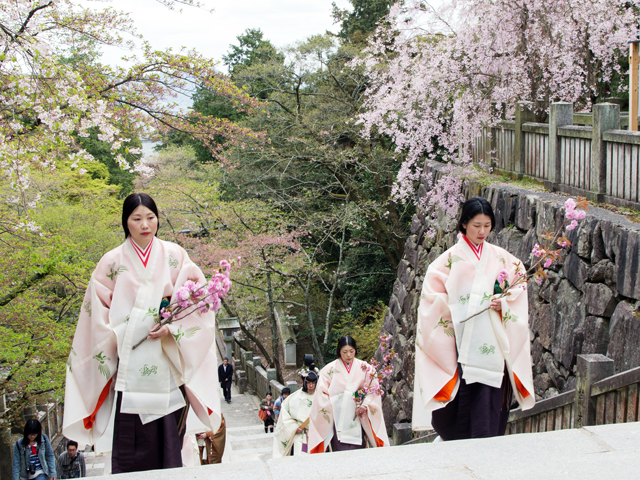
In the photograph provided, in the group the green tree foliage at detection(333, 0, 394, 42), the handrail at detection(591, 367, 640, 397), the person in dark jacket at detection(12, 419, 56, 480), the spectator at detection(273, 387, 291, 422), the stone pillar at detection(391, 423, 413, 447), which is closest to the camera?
the handrail at detection(591, 367, 640, 397)

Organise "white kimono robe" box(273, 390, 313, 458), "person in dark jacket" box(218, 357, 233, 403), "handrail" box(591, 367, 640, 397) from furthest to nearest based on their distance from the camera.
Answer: "person in dark jacket" box(218, 357, 233, 403), "white kimono robe" box(273, 390, 313, 458), "handrail" box(591, 367, 640, 397)

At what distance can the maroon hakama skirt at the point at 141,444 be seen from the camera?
A: 3070 millimetres

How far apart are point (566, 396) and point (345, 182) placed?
12697 mm

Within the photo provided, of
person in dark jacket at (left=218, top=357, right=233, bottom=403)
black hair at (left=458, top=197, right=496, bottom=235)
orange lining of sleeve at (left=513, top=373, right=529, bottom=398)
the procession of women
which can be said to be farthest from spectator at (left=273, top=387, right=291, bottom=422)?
black hair at (left=458, top=197, right=496, bottom=235)

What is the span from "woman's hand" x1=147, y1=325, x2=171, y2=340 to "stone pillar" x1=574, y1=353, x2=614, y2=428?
2.42 metres

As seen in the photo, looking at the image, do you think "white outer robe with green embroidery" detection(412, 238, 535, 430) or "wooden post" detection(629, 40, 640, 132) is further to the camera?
"wooden post" detection(629, 40, 640, 132)

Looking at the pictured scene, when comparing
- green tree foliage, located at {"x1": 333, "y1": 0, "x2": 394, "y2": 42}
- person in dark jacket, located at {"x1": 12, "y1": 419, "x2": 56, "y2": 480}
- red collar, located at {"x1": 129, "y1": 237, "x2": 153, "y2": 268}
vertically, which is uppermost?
green tree foliage, located at {"x1": 333, "y1": 0, "x2": 394, "y2": 42}

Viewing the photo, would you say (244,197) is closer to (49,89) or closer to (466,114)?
(466,114)

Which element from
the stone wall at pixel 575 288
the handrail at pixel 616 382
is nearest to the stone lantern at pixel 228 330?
the stone wall at pixel 575 288

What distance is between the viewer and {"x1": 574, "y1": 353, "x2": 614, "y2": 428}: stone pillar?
3.42 m

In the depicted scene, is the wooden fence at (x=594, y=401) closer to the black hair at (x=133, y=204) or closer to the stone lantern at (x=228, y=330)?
the black hair at (x=133, y=204)

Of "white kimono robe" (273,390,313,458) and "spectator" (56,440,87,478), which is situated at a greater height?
"white kimono robe" (273,390,313,458)

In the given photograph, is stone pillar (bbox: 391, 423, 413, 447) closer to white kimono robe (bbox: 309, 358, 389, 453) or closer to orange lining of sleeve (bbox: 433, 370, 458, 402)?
white kimono robe (bbox: 309, 358, 389, 453)

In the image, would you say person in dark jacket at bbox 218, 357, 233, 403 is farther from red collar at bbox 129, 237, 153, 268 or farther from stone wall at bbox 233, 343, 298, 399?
red collar at bbox 129, 237, 153, 268
